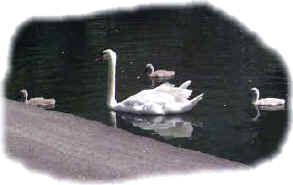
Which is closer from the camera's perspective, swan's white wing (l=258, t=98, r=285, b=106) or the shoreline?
the shoreline

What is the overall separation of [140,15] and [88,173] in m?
18.2

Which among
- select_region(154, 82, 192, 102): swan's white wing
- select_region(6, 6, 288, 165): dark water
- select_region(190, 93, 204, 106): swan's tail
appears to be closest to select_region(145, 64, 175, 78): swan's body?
select_region(6, 6, 288, 165): dark water

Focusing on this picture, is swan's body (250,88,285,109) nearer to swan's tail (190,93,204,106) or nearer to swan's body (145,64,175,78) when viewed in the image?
swan's tail (190,93,204,106)

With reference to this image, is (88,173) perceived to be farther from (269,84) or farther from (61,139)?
(269,84)

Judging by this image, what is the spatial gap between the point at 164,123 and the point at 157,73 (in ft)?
10.7

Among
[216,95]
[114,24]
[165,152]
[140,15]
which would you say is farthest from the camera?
[140,15]

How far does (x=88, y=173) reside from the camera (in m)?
7.23

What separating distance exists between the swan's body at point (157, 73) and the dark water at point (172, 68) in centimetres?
19

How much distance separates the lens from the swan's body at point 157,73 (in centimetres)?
1551

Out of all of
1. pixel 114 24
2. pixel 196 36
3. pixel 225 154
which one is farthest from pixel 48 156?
pixel 114 24

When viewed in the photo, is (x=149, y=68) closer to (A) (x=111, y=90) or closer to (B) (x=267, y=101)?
(A) (x=111, y=90)

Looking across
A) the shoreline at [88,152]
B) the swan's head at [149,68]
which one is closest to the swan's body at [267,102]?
the swan's head at [149,68]

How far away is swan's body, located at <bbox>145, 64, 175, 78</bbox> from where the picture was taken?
15.5 meters

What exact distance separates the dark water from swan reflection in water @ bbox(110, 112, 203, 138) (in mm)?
18
